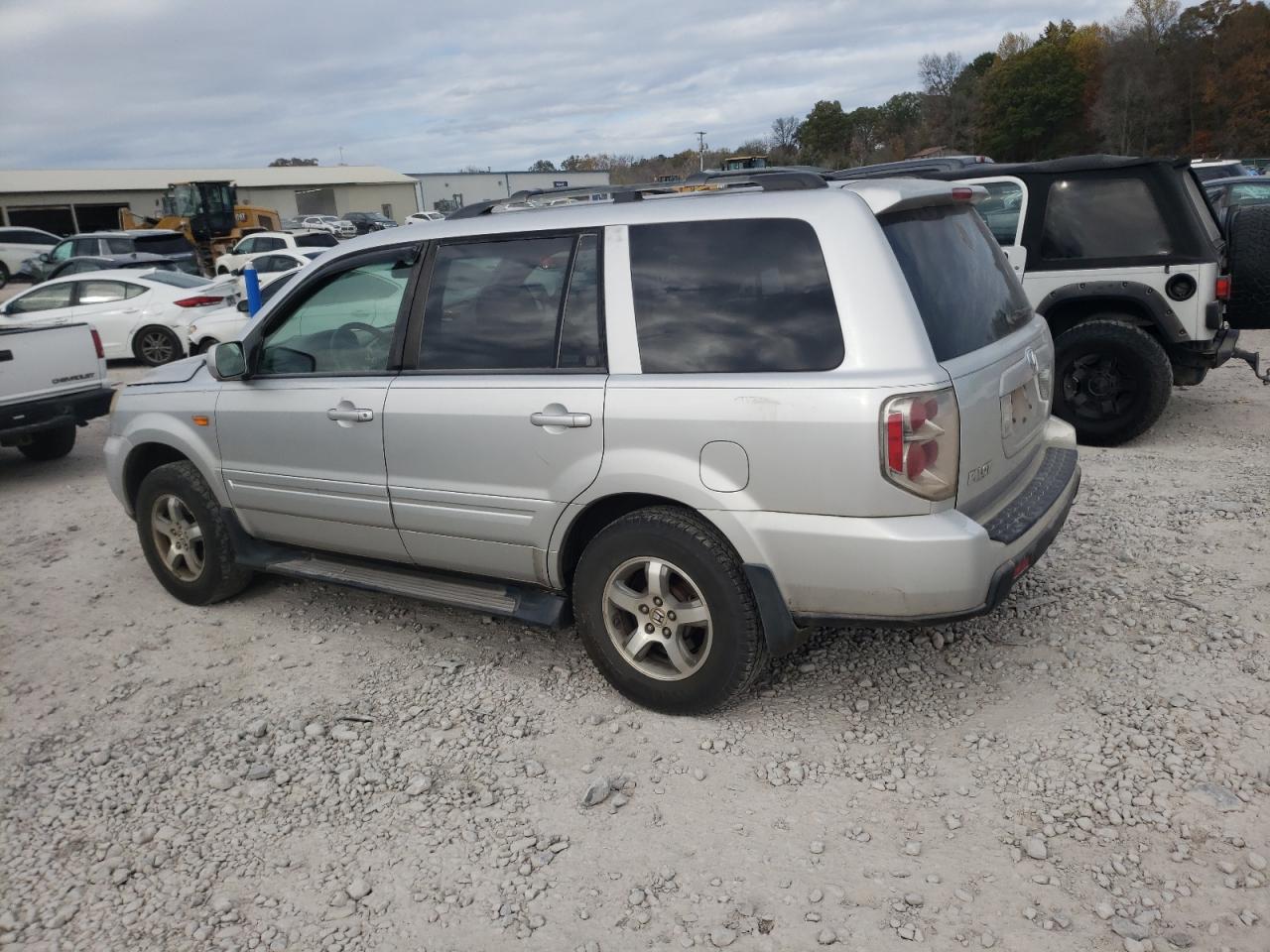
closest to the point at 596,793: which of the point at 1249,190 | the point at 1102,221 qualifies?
the point at 1102,221

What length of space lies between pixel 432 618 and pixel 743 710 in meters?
1.80

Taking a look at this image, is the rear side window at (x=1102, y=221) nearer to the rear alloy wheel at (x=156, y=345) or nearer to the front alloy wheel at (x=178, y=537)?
the front alloy wheel at (x=178, y=537)

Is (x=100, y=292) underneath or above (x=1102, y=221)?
above

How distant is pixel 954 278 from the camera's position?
3562mm

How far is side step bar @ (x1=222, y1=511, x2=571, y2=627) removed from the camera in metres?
3.97

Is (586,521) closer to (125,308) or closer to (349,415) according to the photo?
(349,415)

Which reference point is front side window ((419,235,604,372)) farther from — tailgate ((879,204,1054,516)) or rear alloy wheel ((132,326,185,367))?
rear alloy wheel ((132,326,185,367))

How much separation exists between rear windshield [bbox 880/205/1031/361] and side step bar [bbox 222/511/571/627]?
1.81m

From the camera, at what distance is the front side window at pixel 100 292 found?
14.1 metres

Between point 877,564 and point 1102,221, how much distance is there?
206 inches

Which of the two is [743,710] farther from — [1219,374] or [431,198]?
[431,198]

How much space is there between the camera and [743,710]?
3.81 m

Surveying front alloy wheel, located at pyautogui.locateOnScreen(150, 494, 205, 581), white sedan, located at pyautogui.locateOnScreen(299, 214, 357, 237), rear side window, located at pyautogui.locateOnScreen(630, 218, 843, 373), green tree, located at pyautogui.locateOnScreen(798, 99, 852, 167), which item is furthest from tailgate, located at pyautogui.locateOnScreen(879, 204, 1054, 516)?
green tree, located at pyautogui.locateOnScreen(798, 99, 852, 167)

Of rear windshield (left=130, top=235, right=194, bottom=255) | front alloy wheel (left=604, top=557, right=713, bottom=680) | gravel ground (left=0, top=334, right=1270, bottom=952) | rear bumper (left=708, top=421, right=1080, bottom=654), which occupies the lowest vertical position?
gravel ground (left=0, top=334, right=1270, bottom=952)
